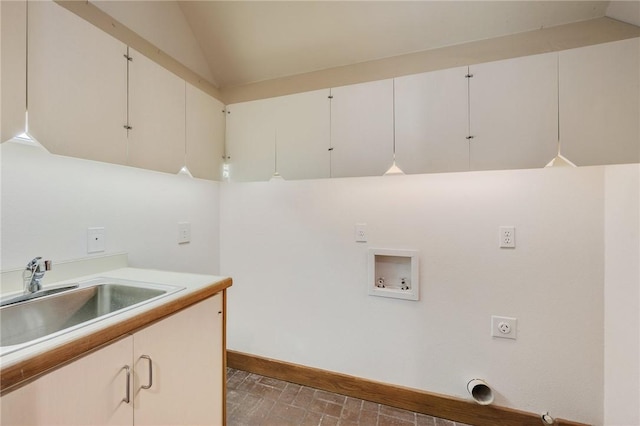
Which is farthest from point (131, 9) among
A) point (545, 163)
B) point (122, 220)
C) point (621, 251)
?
point (621, 251)

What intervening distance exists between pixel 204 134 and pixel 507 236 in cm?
208

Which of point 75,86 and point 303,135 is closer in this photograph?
point 75,86

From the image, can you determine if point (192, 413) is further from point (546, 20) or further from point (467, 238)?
point (546, 20)

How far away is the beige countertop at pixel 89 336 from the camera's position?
568 mm

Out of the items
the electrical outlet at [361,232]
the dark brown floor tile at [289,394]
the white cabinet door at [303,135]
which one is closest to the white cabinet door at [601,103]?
the electrical outlet at [361,232]

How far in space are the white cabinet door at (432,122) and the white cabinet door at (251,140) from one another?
0.95 metres

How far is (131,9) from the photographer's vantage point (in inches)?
64.6

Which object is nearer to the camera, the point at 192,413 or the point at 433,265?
the point at 192,413

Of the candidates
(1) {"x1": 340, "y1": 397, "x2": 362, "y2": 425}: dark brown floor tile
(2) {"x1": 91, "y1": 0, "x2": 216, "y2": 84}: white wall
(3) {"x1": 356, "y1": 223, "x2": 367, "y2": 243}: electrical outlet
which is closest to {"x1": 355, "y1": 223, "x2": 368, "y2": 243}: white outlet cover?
(3) {"x1": 356, "y1": 223, "x2": 367, "y2": 243}: electrical outlet

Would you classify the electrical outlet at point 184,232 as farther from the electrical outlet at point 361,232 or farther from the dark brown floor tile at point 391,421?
the dark brown floor tile at point 391,421

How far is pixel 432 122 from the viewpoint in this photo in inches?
62.5

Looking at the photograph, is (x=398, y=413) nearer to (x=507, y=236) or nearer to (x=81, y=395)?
(x=507, y=236)

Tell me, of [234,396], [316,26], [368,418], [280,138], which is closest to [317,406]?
[368,418]

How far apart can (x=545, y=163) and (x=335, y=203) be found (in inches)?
48.1
